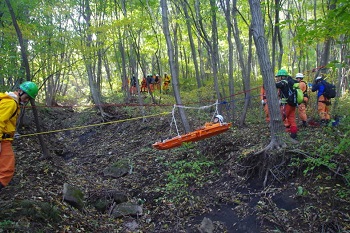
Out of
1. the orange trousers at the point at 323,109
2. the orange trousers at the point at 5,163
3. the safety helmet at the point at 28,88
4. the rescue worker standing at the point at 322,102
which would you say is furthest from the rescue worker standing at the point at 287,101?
the orange trousers at the point at 5,163

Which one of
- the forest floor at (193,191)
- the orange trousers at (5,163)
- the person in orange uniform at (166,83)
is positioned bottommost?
the forest floor at (193,191)

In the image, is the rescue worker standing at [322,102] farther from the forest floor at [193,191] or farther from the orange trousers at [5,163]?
the orange trousers at [5,163]

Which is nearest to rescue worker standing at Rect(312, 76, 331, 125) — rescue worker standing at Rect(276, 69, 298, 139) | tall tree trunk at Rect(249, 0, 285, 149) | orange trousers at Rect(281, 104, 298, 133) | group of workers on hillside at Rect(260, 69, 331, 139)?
group of workers on hillside at Rect(260, 69, 331, 139)

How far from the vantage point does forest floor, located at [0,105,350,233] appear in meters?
4.39

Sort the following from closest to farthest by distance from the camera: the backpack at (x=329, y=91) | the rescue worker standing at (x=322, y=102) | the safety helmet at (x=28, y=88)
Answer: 1. the safety helmet at (x=28, y=88)
2. the backpack at (x=329, y=91)
3. the rescue worker standing at (x=322, y=102)

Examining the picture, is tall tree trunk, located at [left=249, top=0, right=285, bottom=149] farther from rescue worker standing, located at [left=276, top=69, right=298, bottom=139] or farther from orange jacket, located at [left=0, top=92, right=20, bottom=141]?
orange jacket, located at [left=0, top=92, right=20, bottom=141]

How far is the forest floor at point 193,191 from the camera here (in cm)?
439

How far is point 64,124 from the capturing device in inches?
580

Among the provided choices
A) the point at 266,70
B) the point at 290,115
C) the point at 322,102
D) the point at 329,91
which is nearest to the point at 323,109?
the point at 322,102

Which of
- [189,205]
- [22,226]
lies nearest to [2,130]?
[22,226]

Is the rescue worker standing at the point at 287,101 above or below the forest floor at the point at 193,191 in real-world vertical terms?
above

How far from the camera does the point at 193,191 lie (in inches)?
249

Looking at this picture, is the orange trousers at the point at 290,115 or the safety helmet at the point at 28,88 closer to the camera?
the safety helmet at the point at 28,88

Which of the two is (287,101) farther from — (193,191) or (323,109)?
(193,191)
